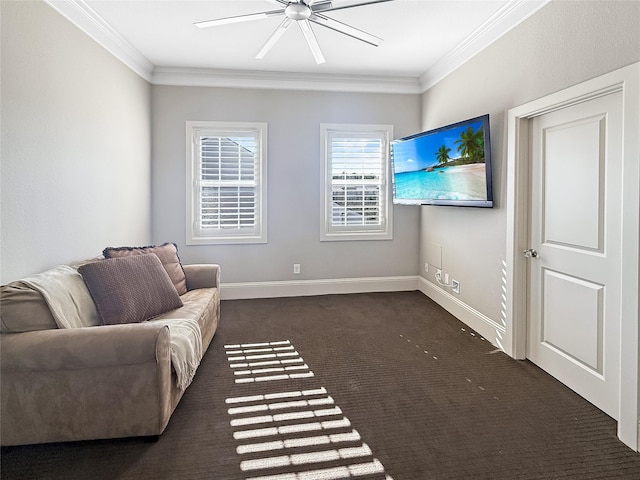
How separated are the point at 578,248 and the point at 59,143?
11.9ft

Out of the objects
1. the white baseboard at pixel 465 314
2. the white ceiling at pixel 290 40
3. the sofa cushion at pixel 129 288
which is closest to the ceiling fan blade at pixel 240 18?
the white ceiling at pixel 290 40

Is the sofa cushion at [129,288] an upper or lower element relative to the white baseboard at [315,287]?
upper

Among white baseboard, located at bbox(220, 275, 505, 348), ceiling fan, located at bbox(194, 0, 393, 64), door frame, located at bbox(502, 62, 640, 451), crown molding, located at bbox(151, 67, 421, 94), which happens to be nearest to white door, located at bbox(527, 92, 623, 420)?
Result: door frame, located at bbox(502, 62, 640, 451)

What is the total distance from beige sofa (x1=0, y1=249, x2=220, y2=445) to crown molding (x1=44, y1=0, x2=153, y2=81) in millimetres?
2097

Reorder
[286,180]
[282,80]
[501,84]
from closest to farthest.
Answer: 1. [501,84]
2. [282,80]
3. [286,180]

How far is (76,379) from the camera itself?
180 cm

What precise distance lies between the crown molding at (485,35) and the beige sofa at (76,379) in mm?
3311

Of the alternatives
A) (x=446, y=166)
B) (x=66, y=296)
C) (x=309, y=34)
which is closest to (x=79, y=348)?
(x=66, y=296)

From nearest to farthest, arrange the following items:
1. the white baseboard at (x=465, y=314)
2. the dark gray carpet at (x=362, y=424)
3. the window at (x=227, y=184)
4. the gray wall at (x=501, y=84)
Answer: the dark gray carpet at (x=362, y=424) → the gray wall at (x=501, y=84) → the white baseboard at (x=465, y=314) → the window at (x=227, y=184)

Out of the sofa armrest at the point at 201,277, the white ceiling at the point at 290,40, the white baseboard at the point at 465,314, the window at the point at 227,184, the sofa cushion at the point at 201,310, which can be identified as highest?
the white ceiling at the point at 290,40

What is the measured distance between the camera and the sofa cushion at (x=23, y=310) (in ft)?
6.00

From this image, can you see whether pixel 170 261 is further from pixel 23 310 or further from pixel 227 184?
pixel 227 184

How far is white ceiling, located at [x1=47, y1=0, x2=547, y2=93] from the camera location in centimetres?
287

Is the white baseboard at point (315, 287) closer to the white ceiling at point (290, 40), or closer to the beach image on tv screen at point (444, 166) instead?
the beach image on tv screen at point (444, 166)
